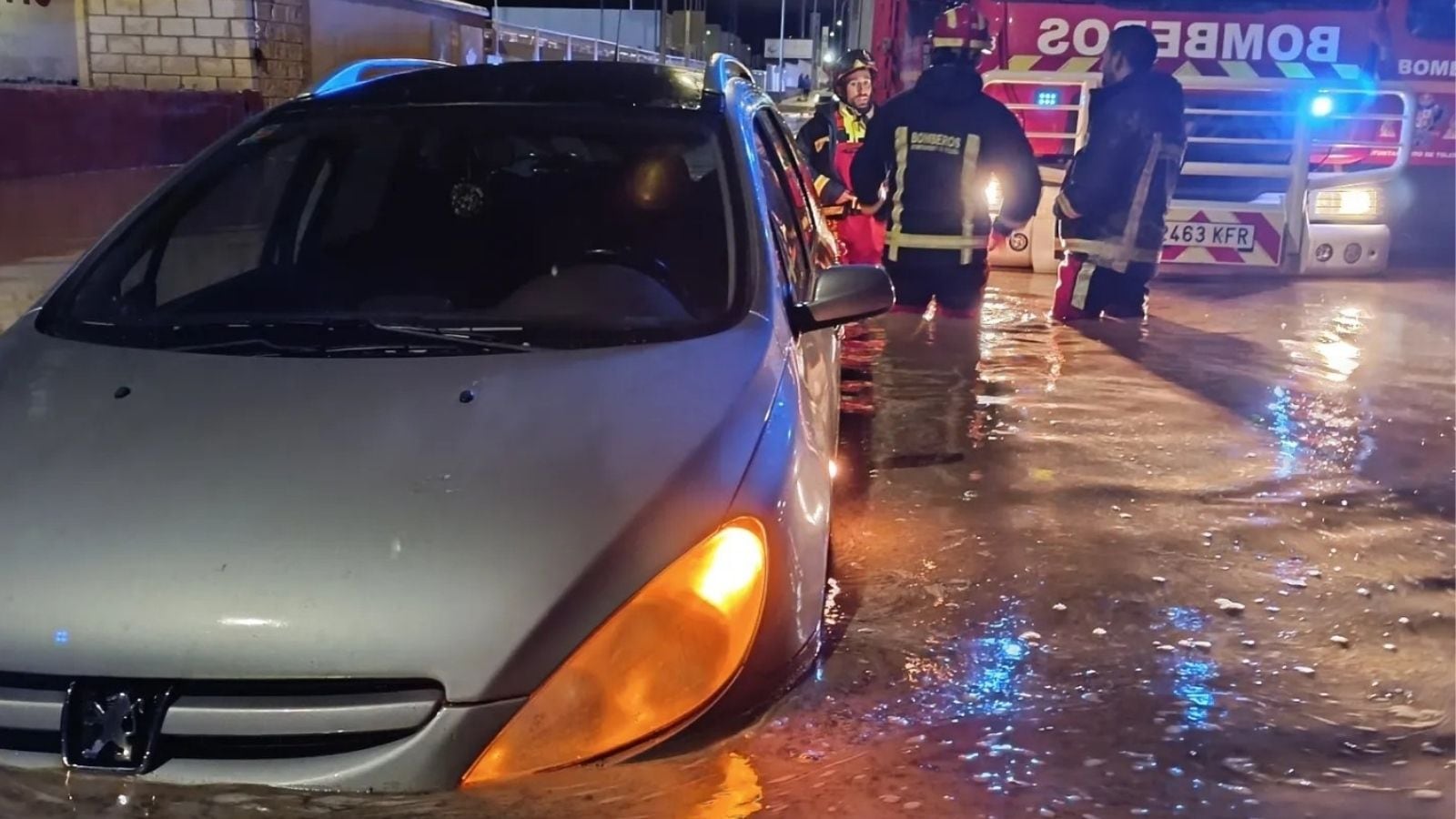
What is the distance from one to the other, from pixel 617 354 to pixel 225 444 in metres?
0.74

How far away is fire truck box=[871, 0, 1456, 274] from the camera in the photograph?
9508 millimetres

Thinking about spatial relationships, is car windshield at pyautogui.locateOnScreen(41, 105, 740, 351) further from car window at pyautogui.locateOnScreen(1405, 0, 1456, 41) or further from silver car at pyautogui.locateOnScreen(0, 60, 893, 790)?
car window at pyautogui.locateOnScreen(1405, 0, 1456, 41)

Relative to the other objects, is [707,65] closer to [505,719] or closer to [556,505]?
[556,505]

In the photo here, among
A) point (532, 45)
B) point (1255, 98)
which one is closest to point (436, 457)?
point (1255, 98)

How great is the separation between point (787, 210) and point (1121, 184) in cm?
435

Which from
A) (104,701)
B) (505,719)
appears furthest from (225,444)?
(505,719)

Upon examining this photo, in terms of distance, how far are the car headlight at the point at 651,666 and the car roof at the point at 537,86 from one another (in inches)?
58.3

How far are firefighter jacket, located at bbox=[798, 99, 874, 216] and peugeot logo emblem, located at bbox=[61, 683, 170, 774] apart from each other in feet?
17.7

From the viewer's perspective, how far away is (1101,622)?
11.3 ft

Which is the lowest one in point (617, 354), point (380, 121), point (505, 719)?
point (505, 719)

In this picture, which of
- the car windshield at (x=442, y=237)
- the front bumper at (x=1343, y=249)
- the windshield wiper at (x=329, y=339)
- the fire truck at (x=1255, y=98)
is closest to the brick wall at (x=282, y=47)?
the fire truck at (x=1255, y=98)

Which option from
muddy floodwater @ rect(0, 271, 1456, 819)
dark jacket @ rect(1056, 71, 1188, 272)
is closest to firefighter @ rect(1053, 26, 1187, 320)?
dark jacket @ rect(1056, 71, 1188, 272)

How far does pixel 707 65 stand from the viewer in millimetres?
3672

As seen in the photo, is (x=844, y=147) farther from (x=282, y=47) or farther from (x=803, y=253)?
(x=803, y=253)
